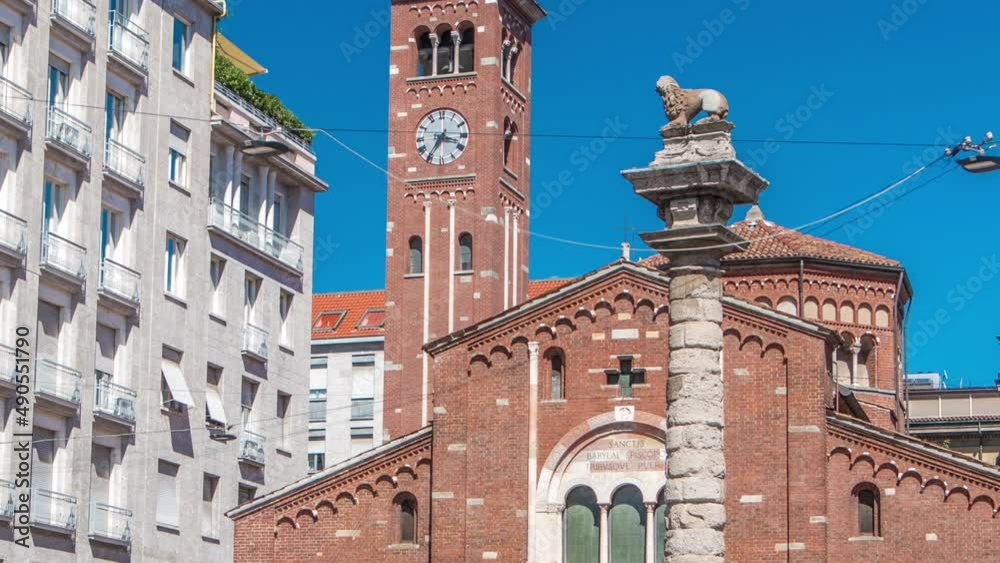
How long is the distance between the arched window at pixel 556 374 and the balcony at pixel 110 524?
9998mm

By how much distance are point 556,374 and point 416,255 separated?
2132 cm

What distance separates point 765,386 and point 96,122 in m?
15.5

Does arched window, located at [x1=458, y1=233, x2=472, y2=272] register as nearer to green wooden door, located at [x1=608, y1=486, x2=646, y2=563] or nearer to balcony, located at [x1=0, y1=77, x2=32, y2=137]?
green wooden door, located at [x1=608, y1=486, x2=646, y2=563]

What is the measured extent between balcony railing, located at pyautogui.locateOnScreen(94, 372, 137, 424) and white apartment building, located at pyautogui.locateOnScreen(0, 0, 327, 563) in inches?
1.6

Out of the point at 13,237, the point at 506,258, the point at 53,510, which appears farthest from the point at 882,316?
the point at 13,237

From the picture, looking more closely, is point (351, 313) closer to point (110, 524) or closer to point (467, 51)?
point (467, 51)

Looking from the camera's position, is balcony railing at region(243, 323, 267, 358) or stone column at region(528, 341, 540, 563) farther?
balcony railing at region(243, 323, 267, 358)

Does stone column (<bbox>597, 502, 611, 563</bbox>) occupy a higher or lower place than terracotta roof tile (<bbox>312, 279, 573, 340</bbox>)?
lower

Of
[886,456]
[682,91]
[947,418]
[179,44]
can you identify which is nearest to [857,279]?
[947,418]

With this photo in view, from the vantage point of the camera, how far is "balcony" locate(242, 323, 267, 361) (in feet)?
162

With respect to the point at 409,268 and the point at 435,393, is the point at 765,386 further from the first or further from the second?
the point at 409,268

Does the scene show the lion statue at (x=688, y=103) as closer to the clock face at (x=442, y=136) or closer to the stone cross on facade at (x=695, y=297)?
the stone cross on facade at (x=695, y=297)

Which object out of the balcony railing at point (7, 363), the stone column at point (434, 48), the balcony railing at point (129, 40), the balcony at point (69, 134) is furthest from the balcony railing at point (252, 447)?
the stone column at point (434, 48)

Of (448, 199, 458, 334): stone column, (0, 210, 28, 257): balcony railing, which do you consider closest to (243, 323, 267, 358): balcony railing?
(0, 210, 28, 257): balcony railing
